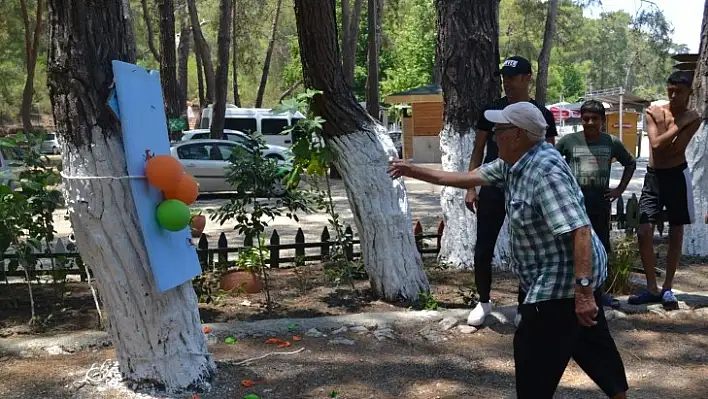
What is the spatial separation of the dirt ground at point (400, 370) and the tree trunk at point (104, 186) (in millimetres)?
405

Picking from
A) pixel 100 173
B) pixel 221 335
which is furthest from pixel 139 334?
pixel 221 335

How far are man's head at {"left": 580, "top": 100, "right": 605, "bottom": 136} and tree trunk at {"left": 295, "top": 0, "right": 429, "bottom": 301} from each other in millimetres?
1523


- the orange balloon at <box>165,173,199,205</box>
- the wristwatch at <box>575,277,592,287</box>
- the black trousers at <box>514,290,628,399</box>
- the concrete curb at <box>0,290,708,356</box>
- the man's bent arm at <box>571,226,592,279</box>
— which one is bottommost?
the concrete curb at <box>0,290,708,356</box>

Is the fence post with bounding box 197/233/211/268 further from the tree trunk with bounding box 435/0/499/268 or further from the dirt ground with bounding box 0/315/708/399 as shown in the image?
the tree trunk with bounding box 435/0/499/268

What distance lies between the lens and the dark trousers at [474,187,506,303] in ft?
17.7

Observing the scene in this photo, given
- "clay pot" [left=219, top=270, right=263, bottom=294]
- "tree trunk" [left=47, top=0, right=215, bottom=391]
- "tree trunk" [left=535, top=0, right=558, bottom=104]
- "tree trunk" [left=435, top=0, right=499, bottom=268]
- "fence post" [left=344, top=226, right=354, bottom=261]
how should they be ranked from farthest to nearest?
"tree trunk" [left=535, top=0, right=558, bottom=104]
"tree trunk" [left=435, top=0, right=499, bottom=268]
"fence post" [left=344, top=226, right=354, bottom=261]
"clay pot" [left=219, top=270, right=263, bottom=294]
"tree trunk" [left=47, top=0, right=215, bottom=391]

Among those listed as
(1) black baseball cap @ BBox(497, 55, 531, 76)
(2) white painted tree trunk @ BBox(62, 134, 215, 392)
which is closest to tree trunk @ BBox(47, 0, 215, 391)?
(2) white painted tree trunk @ BBox(62, 134, 215, 392)

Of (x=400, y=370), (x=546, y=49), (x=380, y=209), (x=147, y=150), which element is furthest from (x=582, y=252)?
(x=546, y=49)

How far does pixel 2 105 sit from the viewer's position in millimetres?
56656

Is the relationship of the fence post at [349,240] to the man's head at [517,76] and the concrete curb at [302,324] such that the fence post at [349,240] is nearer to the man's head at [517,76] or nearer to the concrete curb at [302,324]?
the concrete curb at [302,324]

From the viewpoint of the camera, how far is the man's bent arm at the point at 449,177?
3.80 m

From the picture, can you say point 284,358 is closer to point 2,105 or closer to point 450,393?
point 450,393

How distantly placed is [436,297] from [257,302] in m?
1.53

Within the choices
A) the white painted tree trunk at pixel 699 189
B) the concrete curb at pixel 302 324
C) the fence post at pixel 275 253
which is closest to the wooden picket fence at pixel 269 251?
the fence post at pixel 275 253
